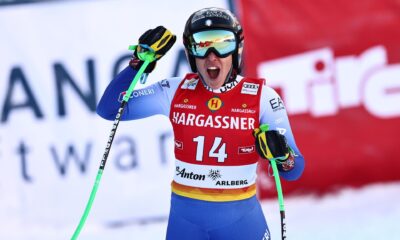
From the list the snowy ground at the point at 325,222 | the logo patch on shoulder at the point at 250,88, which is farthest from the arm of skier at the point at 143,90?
the snowy ground at the point at 325,222

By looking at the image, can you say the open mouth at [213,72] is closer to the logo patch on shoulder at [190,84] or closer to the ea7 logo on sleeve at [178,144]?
the logo patch on shoulder at [190,84]

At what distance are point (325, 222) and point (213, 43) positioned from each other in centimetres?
336

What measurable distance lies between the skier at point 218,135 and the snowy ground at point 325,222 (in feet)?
8.35

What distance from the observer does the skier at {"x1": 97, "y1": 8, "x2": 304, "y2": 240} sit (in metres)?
4.41

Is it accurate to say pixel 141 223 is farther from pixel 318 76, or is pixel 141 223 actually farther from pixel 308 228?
pixel 318 76

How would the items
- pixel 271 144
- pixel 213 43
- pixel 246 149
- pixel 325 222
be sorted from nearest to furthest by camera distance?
1. pixel 271 144
2. pixel 213 43
3. pixel 246 149
4. pixel 325 222

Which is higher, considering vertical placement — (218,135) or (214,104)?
(214,104)

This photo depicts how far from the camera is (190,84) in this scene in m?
4.59

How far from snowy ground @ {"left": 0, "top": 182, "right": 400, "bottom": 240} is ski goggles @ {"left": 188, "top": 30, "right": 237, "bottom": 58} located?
9.45 feet

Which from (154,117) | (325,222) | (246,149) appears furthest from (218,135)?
(154,117)

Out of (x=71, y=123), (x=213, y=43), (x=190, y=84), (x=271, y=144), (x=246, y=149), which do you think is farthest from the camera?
(x=71, y=123)

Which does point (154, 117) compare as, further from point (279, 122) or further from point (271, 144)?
point (271, 144)

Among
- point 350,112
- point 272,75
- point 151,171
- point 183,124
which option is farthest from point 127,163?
A: point 183,124

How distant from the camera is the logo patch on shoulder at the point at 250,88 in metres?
4.50
